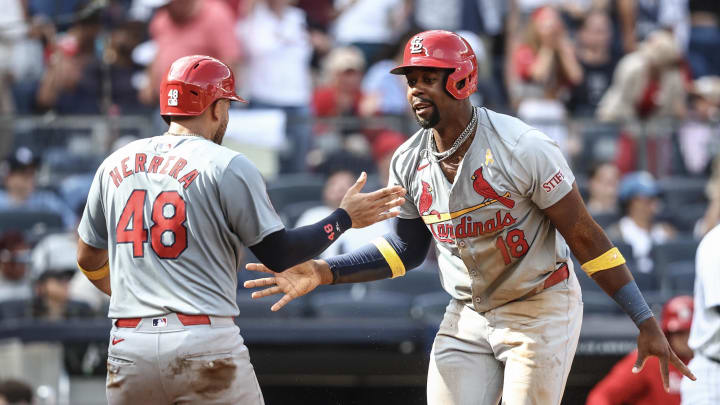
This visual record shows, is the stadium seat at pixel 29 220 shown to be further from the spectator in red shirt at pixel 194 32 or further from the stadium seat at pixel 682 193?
the stadium seat at pixel 682 193

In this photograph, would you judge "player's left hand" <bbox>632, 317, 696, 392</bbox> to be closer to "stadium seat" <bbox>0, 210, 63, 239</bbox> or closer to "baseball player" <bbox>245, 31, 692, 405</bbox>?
"baseball player" <bbox>245, 31, 692, 405</bbox>

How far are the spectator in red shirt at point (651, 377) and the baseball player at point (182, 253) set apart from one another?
2701mm

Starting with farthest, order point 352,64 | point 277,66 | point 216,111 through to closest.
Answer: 1. point 352,64
2. point 277,66
3. point 216,111

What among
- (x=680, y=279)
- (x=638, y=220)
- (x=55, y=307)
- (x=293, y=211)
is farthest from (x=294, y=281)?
(x=638, y=220)

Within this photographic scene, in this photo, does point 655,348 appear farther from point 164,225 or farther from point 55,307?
point 55,307

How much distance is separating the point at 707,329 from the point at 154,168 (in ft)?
8.91

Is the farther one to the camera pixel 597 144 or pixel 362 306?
pixel 597 144

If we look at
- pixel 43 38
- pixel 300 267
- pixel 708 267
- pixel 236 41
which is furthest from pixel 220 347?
pixel 43 38

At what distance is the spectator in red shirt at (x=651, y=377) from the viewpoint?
20.4 feet

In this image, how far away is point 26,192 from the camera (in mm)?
9469

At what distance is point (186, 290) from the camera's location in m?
4.17

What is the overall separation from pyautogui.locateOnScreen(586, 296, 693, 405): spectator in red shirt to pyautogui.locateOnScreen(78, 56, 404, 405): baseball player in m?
2.70

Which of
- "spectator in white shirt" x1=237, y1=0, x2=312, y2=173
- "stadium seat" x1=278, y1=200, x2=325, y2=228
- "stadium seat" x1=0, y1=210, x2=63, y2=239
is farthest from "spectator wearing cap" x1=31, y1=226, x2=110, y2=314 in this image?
"spectator in white shirt" x1=237, y1=0, x2=312, y2=173

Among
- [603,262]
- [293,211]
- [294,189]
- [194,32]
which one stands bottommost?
[293,211]
